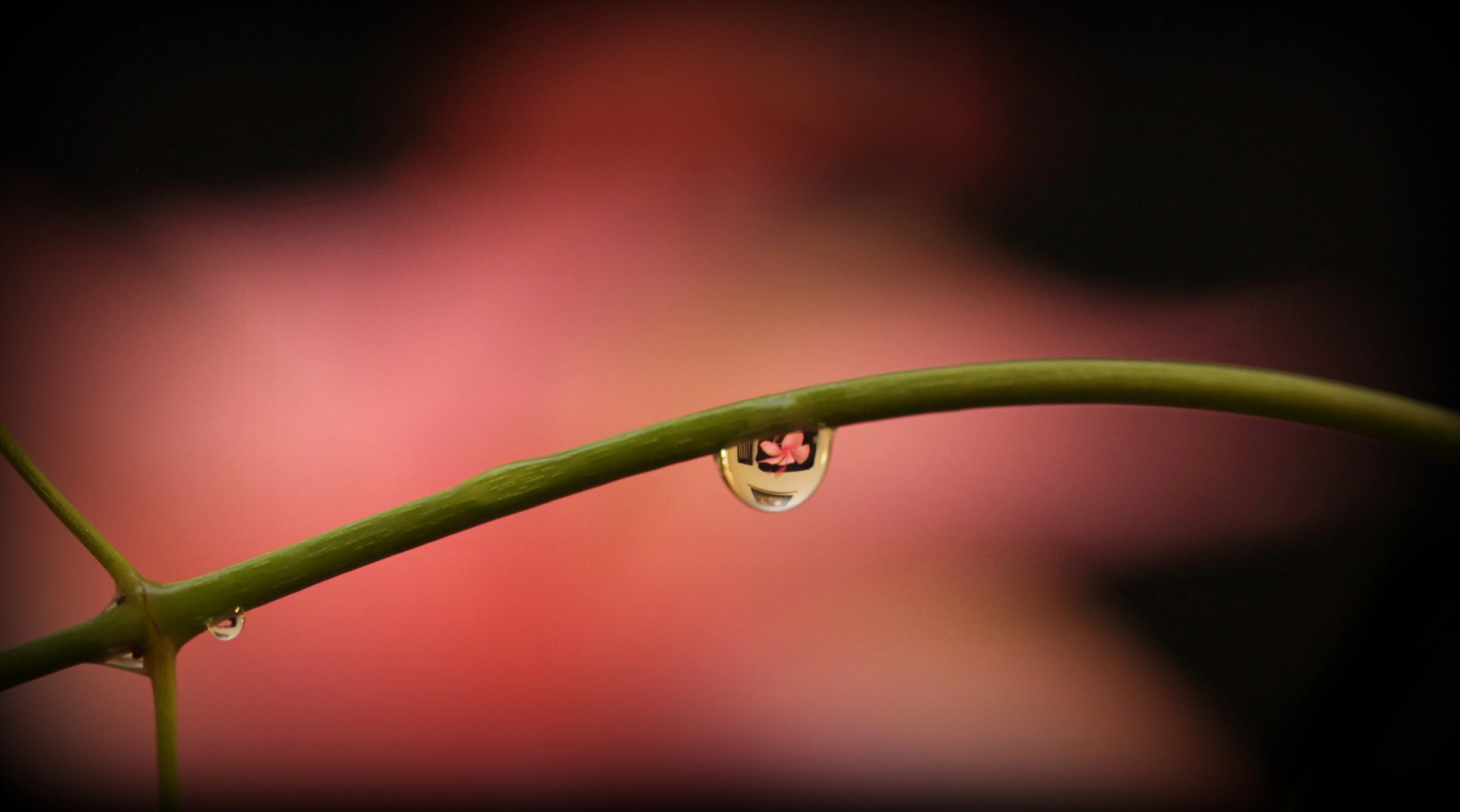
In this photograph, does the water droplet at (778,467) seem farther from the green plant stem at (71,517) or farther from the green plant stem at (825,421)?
the green plant stem at (71,517)

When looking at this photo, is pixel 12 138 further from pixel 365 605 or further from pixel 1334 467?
pixel 1334 467

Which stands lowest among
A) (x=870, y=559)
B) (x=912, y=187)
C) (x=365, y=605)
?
(x=870, y=559)

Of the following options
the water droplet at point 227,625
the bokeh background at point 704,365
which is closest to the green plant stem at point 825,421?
the water droplet at point 227,625

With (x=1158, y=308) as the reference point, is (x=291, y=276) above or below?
above

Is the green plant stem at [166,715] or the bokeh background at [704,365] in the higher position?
the bokeh background at [704,365]

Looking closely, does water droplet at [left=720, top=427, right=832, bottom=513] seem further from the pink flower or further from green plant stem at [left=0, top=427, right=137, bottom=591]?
green plant stem at [left=0, top=427, right=137, bottom=591]

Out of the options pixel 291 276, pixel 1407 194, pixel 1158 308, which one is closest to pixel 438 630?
pixel 291 276

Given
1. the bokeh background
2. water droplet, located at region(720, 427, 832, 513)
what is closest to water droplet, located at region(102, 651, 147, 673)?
water droplet, located at region(720, 427, 832, 513)
